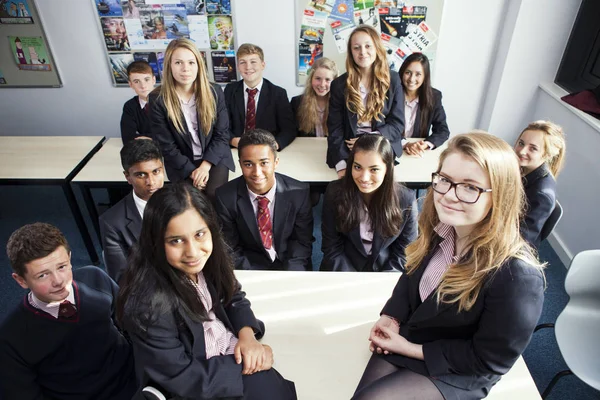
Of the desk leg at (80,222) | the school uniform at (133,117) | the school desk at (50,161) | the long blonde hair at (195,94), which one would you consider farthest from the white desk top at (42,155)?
the long blonde hair at (195,94)

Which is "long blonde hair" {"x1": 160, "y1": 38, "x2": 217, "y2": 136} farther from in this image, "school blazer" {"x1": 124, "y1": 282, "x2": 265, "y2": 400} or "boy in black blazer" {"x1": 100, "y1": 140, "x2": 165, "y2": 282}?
"school blazer" {"x1": 124, "y1": 282, "x2": 265, "y2": 400}

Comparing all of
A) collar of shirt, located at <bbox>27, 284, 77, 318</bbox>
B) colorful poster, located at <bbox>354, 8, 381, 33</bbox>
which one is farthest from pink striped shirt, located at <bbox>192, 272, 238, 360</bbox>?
colorful poster, located at <bbox>354, 8, 381, 33</bbox>

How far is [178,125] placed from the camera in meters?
2.62

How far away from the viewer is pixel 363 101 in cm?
274

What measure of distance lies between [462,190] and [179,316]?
3.13 feet

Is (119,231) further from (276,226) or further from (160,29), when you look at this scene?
(160,29)

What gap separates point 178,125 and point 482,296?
212cm

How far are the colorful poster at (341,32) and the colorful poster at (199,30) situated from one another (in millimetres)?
1134

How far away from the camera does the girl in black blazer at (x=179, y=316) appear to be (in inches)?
48.8

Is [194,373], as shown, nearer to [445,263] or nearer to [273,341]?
[273,341]

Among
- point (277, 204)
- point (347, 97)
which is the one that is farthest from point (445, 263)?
point (347, 97)

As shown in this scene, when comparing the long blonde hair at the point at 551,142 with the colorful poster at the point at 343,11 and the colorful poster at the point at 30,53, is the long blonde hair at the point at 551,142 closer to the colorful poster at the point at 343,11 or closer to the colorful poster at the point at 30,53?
the colorful poster at the point at 343,11

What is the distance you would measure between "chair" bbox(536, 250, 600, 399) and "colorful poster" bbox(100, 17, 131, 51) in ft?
12.4

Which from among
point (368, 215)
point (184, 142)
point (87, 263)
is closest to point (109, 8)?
point (184, 142)
